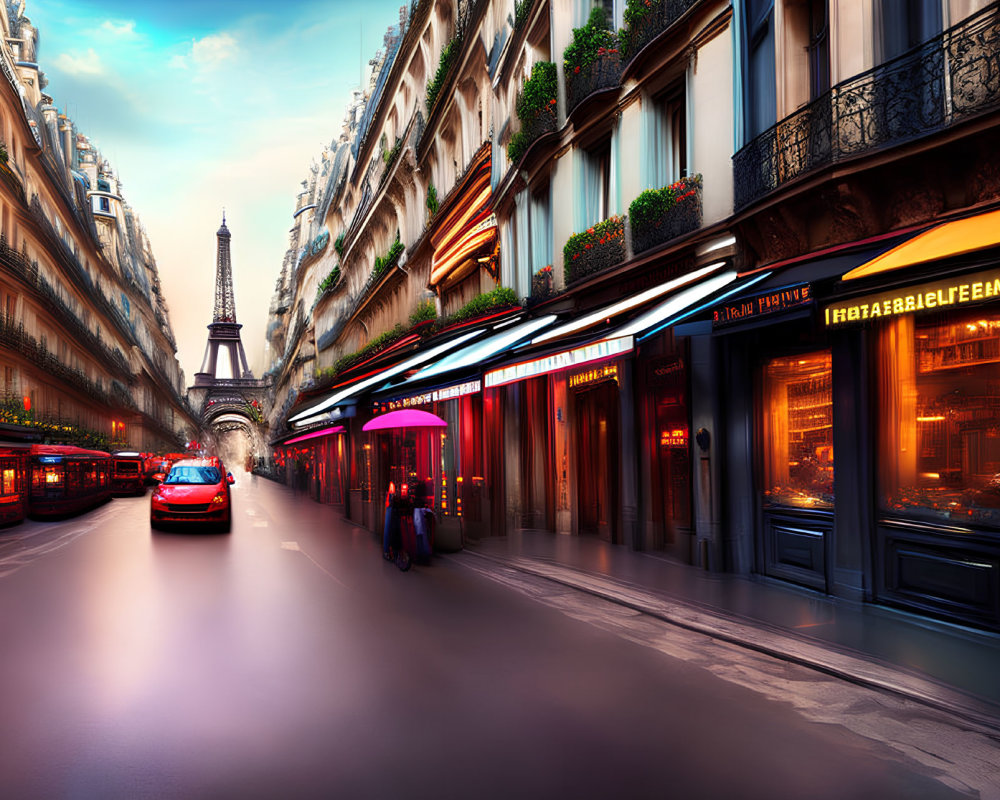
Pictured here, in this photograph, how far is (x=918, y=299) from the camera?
7.70m

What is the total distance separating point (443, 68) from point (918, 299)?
73.2 ft

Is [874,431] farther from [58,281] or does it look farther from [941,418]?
[58,281]

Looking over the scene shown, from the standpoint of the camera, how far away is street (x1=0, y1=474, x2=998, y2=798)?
14.1 ft

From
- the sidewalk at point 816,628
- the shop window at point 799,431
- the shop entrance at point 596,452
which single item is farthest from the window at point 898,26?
the shop entrance at point 596,452

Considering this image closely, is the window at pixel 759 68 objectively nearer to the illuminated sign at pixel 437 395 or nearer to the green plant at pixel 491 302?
the illuminated sign at pixel 437 395

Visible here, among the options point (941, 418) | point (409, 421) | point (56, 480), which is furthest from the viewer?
point (56, 480)

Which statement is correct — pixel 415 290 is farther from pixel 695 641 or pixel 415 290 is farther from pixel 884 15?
pixel 695 641

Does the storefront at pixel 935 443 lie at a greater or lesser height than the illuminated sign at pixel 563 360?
lesser

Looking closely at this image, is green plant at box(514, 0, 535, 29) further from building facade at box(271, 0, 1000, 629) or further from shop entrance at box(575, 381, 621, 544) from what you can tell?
shop entrance at box(575, 381, 621, 544)

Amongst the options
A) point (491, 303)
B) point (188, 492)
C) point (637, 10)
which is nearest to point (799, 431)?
point (637, 10)

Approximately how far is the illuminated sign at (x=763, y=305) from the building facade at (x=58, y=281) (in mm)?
30326

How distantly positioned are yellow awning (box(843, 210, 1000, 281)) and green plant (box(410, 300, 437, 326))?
1972 centimetres

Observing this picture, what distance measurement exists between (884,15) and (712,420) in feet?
18.4

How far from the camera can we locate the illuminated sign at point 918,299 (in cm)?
712
